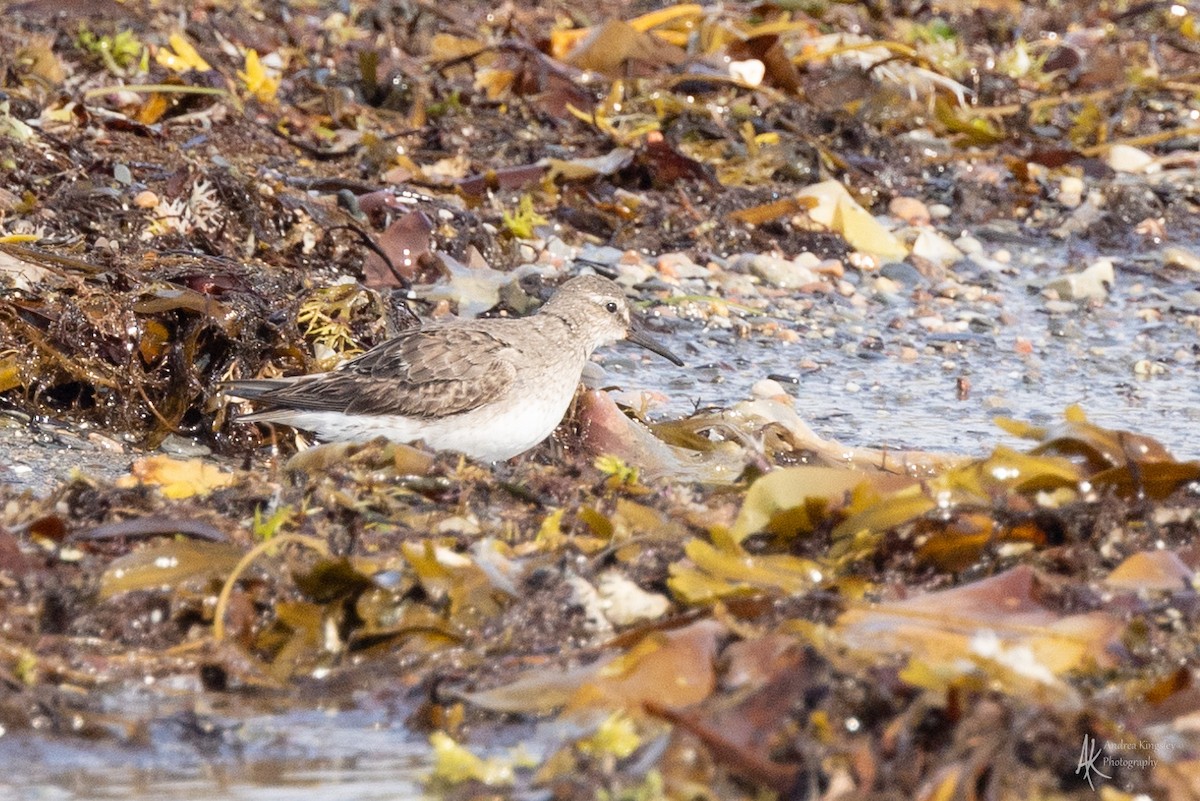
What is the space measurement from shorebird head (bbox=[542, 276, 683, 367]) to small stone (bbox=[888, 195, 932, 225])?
259 cm

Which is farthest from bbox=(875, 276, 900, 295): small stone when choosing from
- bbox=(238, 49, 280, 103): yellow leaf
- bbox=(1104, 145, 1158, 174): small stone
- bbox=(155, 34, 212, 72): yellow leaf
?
bbox=(155, 34, 212, 72): yellow leaf

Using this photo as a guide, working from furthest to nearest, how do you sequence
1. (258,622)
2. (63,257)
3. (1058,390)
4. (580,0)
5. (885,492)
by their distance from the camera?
(580,0)
(1058,390)
(63,257)
(885,492)
(258,622)

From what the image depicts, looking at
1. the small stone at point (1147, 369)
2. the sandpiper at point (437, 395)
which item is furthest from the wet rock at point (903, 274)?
the sandpiper at point (437, 395)

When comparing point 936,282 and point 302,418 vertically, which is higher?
point 302,418

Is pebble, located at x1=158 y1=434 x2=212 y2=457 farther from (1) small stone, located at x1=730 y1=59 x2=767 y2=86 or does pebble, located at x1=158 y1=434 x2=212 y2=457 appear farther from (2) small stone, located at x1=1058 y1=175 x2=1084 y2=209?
(2) small stone, located at x1=1058 y1=175 x2=1084 y2=209

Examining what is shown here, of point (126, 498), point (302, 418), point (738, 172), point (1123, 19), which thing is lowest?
point (1123, 19)

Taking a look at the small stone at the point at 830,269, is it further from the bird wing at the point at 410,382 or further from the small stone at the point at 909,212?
the bird wing at the point at 410,382

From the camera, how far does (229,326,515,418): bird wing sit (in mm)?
4934

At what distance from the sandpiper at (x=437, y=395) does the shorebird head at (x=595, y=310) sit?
0.34 metres

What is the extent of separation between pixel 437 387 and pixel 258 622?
1.73 meters

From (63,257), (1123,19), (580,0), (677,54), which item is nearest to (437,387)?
(63,257)

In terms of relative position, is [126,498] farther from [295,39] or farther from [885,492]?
[295,39]

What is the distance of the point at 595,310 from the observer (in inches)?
216

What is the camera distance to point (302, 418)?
4.89 metres
